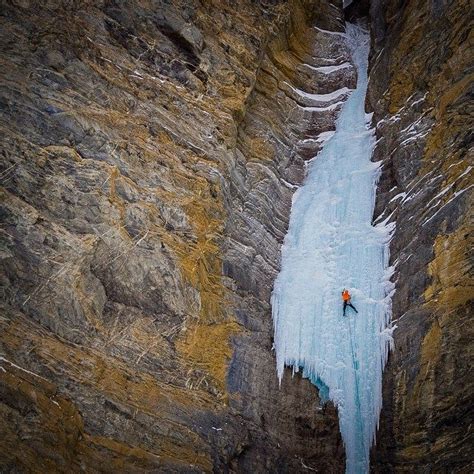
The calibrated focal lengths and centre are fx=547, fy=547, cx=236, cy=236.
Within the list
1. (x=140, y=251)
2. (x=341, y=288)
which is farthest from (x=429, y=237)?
(x=140, y=251)

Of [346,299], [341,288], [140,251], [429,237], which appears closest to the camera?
[140,251]

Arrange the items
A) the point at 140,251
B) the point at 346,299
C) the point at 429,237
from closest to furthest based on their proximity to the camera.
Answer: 1. the point at 140,251
2. the point at 429,237
3. the point at 346,299

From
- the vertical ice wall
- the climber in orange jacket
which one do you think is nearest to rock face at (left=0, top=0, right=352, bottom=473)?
the vertical ice wall

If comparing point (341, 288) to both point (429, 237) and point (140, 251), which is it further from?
point (140, 251)

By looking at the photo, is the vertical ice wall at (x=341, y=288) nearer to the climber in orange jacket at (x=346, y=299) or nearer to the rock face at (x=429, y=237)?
the climber in orange jacket at (x=346, y=299)

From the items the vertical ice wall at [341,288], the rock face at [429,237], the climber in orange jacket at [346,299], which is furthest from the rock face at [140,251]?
the climber in orange jacket at [346,299]

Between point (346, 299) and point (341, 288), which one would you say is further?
point (341, 288)

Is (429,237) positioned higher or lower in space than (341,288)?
higher

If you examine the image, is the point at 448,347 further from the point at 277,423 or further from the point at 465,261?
the point at 277,423
